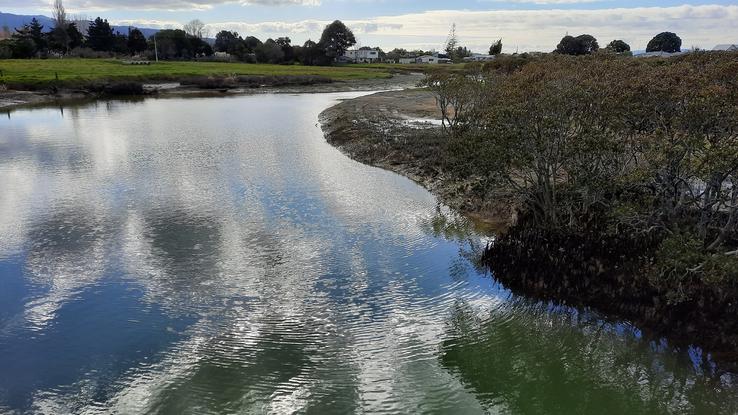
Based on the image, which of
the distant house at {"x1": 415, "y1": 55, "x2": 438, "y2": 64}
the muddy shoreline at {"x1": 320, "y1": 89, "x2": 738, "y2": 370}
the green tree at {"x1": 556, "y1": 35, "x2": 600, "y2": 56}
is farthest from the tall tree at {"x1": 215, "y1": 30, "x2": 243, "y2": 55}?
the muddy shoreline at {"x1": 320, "y1": 89, "x2": 738, "y2": 370}

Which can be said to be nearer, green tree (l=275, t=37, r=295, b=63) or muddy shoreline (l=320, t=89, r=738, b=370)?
muddy shoreline (l=320, t=89, r=738, b=370)

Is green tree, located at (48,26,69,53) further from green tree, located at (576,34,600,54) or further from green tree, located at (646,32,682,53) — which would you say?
green tree, located at (646,32,682,53)

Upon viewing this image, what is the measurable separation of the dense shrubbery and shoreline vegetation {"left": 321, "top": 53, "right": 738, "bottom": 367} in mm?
42

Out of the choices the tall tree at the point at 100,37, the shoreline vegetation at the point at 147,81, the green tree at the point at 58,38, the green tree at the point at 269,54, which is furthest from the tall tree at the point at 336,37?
the green tree at the point at 58,38

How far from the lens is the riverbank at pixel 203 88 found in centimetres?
6694

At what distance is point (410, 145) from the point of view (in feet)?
112

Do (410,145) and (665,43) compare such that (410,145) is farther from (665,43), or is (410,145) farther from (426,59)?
(426,59)

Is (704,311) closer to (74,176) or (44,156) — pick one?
(74,176)

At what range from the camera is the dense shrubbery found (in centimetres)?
1281

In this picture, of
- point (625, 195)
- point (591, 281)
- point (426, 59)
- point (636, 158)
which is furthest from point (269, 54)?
point (591, 281)

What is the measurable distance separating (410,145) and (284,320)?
22221mm

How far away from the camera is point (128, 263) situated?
55.2 ft

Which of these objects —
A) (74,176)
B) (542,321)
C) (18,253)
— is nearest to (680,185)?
(542,321)

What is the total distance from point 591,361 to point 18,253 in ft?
57.2
